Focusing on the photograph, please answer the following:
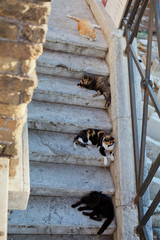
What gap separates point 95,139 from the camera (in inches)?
156

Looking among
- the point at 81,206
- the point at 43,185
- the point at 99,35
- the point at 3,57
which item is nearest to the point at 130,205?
the point at 81,206

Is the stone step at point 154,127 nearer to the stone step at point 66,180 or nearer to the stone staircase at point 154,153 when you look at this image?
the stone staircase at point 154,153

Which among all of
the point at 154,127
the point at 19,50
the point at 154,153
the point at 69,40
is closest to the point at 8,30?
the point at 19,50

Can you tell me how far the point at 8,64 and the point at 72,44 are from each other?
9.22 ft

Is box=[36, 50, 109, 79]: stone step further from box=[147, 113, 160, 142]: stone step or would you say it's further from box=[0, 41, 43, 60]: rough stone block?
box=[0, 41, 43, 60]: rough stone block

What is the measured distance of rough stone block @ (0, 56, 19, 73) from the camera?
1.85m

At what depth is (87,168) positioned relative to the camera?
3953mm

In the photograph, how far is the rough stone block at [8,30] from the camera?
5.71 feet

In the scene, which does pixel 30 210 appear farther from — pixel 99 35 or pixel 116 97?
pixel 99 35

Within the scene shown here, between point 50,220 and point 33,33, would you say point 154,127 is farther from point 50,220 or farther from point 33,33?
point 33,33

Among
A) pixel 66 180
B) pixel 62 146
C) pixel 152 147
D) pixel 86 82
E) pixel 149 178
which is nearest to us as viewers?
pixel 149 178

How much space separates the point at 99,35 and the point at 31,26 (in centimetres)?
339

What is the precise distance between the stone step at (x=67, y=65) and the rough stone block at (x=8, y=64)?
7.79 feet

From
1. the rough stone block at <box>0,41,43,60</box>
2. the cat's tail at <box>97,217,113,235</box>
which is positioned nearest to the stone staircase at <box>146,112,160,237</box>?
the cat's tail at <box>97,217,113,235</box>
